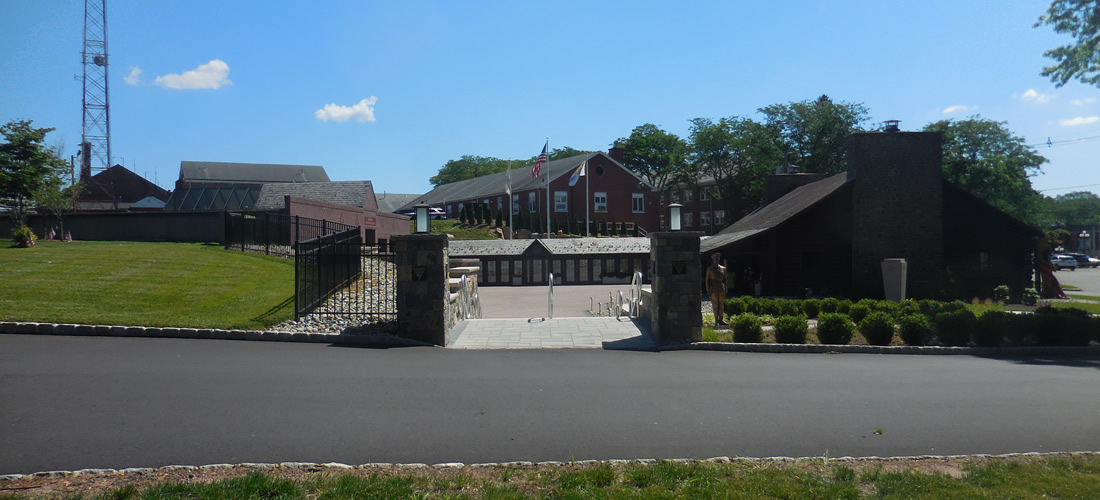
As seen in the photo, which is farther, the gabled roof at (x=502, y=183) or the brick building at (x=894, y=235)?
the gabled roof at (x=502, y=183)

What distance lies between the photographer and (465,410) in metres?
7.07

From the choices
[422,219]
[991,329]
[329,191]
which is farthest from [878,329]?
[329,191]

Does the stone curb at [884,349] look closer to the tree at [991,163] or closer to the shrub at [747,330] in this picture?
the shrub at [747,330]

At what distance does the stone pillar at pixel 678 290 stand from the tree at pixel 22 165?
22511 mm

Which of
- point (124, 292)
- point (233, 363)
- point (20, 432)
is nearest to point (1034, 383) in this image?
point (233, 363)

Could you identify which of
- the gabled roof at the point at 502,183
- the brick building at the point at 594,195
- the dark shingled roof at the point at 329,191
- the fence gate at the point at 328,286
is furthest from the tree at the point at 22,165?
the brick building at the point at 594,195

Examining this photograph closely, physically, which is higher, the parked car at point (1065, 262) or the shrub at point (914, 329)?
the parked car at point (1065, 262)

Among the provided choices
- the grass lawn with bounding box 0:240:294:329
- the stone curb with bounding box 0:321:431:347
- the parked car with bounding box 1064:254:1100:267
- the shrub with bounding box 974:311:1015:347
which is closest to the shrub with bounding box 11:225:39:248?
the grass lawn with bounding box 0:240:294:329

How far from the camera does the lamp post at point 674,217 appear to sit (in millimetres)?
13109

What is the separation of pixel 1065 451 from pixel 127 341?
12.1 m

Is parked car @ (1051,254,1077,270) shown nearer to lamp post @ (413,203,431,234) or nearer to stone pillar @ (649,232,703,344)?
stone pillar @ (649,232,703,344)

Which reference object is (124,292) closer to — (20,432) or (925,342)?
(20,432)

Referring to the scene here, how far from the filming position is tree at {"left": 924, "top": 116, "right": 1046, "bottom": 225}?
177 ft

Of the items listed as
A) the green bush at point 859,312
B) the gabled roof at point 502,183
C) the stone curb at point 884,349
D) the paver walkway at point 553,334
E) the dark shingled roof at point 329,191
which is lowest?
the stone curb at point 884,349
